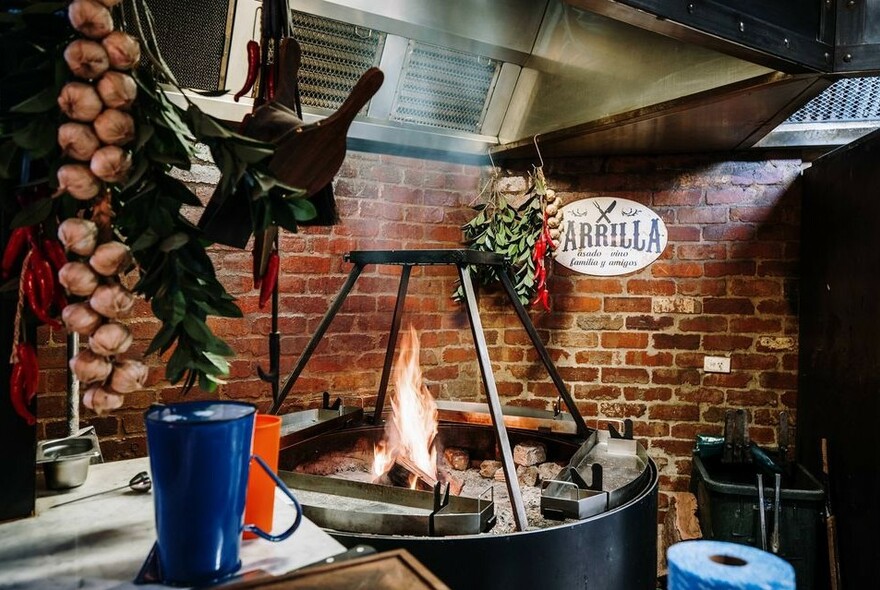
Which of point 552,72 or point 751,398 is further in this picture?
point 751,398

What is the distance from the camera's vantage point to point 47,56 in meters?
0.84

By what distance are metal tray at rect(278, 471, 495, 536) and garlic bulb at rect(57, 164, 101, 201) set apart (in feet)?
3.35

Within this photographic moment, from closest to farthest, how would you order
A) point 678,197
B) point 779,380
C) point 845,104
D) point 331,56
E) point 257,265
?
point 257,265
point 331,56
point 845,104
point 779,380
point 678,197

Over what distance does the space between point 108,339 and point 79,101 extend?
302 millimetres

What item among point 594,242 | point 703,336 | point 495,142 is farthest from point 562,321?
point 495,142

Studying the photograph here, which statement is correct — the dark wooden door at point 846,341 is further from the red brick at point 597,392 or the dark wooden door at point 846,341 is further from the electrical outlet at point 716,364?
the red brick at point 597,392

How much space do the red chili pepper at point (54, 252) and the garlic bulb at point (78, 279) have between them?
0.13 metres

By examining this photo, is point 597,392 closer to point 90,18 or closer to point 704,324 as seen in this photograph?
point 704,324

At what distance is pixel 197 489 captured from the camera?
29.3 inches

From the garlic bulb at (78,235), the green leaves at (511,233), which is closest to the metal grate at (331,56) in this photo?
the green leaves at (511,233)

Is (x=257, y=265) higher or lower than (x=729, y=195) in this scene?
lower

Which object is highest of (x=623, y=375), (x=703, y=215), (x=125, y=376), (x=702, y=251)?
(x=703, y=215)

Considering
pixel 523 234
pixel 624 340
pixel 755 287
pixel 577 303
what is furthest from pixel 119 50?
pixel 755 287

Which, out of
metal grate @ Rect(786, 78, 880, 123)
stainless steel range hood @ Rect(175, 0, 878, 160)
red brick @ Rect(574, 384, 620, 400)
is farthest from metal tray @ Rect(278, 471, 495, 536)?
metal grate @ Rect(786, 78, 880, 123)
